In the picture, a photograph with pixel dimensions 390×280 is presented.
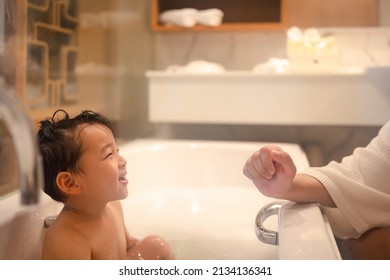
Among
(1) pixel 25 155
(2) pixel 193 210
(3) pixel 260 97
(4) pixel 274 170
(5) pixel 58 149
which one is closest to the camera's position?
(1) pixel 25 155

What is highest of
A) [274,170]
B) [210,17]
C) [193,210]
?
[210,17]

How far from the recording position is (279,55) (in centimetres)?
148

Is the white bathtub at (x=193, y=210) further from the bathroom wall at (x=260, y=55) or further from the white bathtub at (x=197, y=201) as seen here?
the bathroom wall at (x=260, y=55)

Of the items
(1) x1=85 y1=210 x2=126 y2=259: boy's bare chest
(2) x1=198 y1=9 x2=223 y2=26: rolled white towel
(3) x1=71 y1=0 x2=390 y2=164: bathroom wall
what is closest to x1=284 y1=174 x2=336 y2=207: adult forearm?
(3) x1=71 y1=0 x2=390 y2=164: bathroom wall

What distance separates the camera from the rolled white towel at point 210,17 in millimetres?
→ 1370

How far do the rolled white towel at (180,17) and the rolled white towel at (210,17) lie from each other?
0.02 m

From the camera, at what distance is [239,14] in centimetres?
143

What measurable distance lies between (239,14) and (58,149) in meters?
1.03

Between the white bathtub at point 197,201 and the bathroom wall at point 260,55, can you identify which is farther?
the bathroom wall at point 260,55

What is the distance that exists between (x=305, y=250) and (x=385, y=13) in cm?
100

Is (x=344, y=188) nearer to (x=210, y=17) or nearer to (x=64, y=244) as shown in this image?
(x=64, y=244)

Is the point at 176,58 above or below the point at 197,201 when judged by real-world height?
above

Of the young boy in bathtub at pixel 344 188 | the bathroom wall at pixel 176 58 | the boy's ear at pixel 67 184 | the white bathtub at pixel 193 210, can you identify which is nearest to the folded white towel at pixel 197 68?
the bathroom wall at pixel 176 58

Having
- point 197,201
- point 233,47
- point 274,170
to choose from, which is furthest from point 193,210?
point 233,47
